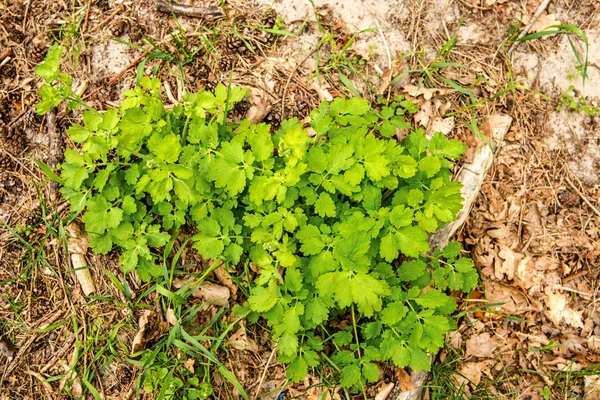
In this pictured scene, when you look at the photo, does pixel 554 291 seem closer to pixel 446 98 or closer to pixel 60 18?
pixel 446 98

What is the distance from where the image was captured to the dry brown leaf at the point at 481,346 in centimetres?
311

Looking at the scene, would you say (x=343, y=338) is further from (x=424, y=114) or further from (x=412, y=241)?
(x=424, y=114)

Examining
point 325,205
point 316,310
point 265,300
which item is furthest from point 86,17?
point 316,310

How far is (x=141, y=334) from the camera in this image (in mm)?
2848

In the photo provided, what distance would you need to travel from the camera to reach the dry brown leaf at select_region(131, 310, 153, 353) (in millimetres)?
2834

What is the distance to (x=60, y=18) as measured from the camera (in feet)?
10.1

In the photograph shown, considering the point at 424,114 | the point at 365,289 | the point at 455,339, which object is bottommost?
the point at 455,339

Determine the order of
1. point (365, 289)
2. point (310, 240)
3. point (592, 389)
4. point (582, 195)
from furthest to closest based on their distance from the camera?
point (582, 195), point (592, 389), point (310, 240), point (365, 289)

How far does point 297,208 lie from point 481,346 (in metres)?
1.69

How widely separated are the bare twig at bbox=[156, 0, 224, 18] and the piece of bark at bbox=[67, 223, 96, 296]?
5.13ft

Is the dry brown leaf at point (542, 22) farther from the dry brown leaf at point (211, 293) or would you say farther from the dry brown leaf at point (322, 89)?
the dry brown leaf at point (211, 293)

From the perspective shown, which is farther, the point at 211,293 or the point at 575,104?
the point at 575,104

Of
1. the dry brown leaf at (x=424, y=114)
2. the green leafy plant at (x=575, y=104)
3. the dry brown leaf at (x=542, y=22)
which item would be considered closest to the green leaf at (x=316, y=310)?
the dry brown leaf at (x=424, y=114)

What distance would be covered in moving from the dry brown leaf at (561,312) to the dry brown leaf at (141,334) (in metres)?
2.70
